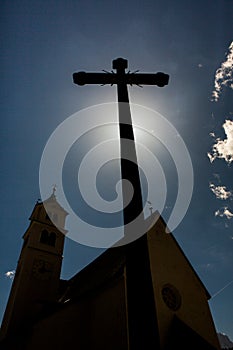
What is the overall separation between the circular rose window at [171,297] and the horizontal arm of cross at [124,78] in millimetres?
13417

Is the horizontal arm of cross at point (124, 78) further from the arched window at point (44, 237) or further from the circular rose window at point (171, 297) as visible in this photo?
the arched window at point (44, 237)

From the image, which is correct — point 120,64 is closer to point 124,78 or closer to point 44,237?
point 124,78

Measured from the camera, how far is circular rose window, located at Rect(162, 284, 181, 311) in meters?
14.7

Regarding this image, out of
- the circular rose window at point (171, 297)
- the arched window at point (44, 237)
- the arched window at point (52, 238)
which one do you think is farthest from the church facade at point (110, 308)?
the arched window at point (52, 238)

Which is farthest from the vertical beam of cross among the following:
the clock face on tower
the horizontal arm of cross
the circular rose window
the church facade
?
the clock face on tower

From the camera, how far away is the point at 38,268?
76.8ft

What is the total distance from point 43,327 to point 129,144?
16437mm

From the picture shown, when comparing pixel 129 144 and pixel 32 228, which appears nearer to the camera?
pixel 129 144

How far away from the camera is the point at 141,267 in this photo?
311cm

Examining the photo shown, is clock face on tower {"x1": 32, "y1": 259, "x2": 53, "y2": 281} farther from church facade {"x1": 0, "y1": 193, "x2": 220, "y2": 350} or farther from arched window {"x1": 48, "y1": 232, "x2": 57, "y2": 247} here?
arched window {"x1": 48, "y1": 232, "x2": 57, "y2": 247}

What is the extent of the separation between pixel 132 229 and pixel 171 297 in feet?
45.8

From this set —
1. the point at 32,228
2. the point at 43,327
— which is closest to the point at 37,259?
the point at 32,228

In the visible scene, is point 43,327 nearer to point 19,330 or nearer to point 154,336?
point 19,330

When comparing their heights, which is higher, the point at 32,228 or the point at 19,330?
the point at 32,228
